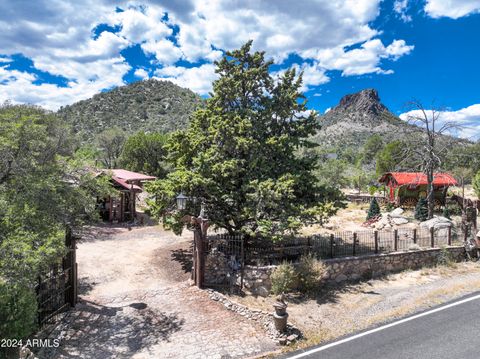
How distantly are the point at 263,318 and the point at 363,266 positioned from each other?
739 centimetres

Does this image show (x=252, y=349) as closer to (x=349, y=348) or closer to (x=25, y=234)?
(x=349, y=348)

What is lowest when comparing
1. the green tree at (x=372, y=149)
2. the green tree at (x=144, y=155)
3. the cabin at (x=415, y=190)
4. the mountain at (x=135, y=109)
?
the cabin at (x=415, y=190)

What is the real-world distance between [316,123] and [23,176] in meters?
13.0

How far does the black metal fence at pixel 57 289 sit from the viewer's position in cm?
1034

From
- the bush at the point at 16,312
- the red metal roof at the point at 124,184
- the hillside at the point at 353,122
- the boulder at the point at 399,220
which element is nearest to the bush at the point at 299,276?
the bush at the point at 16,312

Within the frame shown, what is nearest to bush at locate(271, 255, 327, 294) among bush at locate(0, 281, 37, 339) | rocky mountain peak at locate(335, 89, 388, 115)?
bush at locate(0, 281, 37, 339)

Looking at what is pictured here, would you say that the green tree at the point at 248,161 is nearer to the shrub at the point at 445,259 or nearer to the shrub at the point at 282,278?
the shrub at the point at 282,278

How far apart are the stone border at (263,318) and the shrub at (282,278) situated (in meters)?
2.17

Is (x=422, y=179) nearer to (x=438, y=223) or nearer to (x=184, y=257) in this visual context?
(x=438, y=223)

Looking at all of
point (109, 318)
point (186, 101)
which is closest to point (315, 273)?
point (109, 318)

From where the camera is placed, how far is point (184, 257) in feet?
59.7

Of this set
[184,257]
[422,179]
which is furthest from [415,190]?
[184,257]

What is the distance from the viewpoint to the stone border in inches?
412

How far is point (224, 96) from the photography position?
16.5 m
